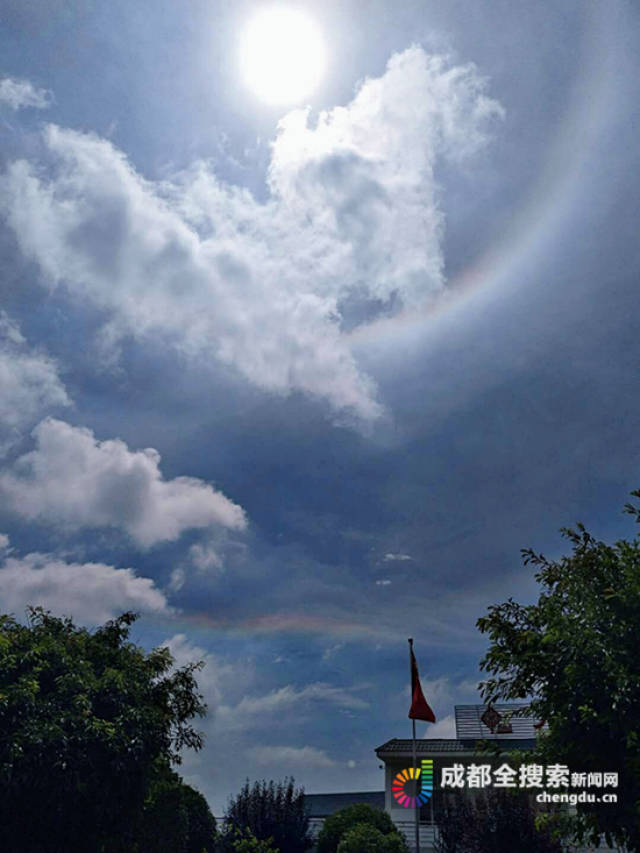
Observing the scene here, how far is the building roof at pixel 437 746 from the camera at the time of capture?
3519cm

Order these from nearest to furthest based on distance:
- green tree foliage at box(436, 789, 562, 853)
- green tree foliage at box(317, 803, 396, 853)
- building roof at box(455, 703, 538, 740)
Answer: green tree foliage at box(436, 789, 562, 853), green tree foliage at box(317, 803, 396, 853), building roof at box(455, 703, 538, 740)

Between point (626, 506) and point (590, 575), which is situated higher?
point (626, 506)

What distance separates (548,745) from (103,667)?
530 inches

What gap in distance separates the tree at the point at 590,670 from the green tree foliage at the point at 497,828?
1159cm

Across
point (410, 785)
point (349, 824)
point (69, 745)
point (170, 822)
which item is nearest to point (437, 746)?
point (410, 785)

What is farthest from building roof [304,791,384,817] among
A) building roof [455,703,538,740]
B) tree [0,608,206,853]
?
tree [0,608,206,853]

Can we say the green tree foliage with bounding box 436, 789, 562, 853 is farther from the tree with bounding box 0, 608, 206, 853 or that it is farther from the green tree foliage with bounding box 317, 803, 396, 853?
the tree with bounding box 0, 608, 206, 853

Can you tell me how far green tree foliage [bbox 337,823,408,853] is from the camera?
27422 millimetres

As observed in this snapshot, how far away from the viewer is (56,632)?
23.0 metres

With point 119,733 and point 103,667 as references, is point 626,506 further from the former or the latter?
point 103,667

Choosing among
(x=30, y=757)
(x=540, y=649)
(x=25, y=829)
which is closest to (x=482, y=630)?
(x=540, y=649)

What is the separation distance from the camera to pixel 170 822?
28234mm

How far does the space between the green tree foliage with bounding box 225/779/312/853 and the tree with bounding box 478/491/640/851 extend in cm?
2229

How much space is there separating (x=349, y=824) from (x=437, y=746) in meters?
7.55
